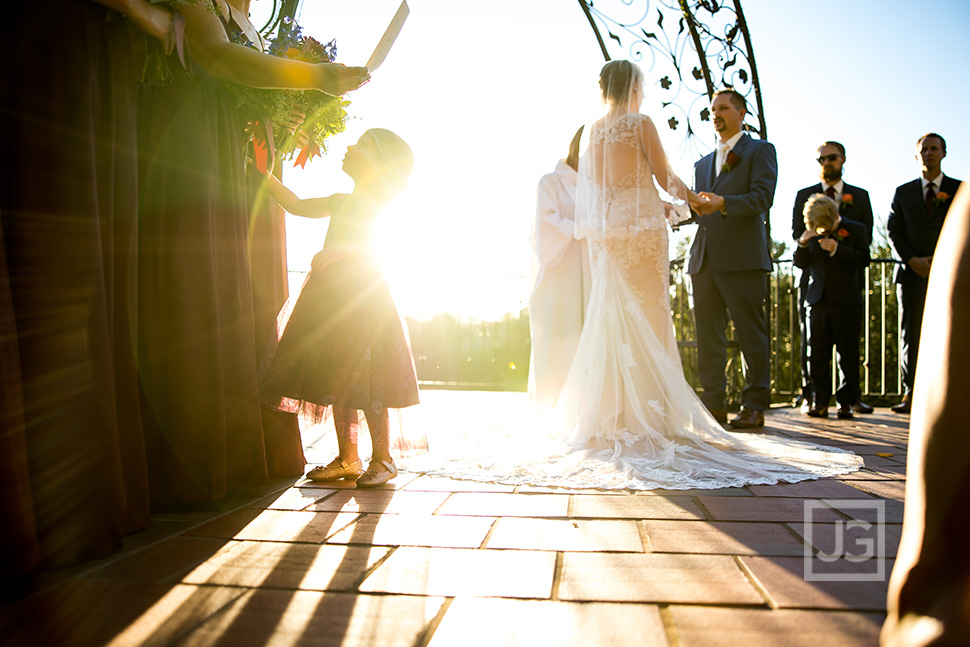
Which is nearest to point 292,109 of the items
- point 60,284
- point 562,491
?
point 60,284

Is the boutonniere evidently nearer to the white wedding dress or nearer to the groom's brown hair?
the groom's brown hair

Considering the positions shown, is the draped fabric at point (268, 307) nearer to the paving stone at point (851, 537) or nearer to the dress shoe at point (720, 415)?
the paving stone at point (851, 537)

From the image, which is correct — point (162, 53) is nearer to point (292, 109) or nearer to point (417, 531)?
point (292, 109)

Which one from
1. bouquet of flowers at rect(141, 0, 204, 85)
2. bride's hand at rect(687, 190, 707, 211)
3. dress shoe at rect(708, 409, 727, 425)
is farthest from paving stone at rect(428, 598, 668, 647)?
dress shoe at rect(708, 409, 727, 425)

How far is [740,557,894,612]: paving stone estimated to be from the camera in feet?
3.95

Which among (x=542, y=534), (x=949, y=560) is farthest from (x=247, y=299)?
(x=949, y=560)

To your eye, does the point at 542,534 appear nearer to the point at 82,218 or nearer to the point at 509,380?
the point at 82,218

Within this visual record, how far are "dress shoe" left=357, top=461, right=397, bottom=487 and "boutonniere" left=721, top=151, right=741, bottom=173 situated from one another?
11.2 feet

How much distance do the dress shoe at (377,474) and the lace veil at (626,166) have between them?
80.3 inches

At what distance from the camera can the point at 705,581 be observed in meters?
1.33

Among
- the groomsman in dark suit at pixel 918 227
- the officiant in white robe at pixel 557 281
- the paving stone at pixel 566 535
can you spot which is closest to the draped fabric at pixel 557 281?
the officiant in white robe at pixel 557 281

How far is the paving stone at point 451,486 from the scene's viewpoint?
2.35 metres

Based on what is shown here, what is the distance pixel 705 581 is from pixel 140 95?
2.29 meters

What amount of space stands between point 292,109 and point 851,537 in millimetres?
2403
